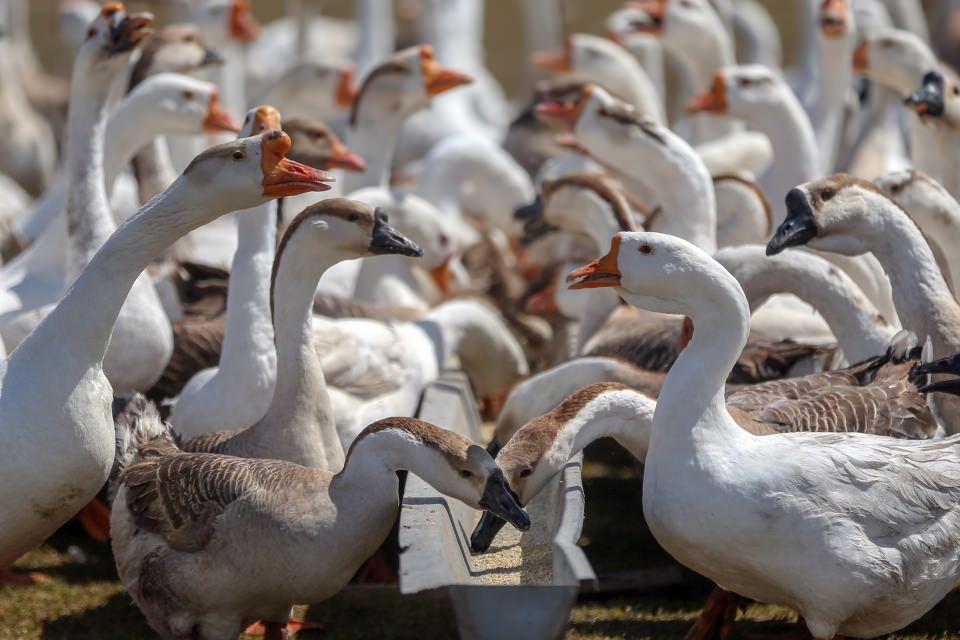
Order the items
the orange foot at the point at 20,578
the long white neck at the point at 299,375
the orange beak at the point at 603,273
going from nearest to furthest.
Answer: the orange beak at the point at 603,273 → the long white neck at the point at 299,375 → the orange foot at the point at 20,578

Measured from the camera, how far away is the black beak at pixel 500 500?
457 centimetres

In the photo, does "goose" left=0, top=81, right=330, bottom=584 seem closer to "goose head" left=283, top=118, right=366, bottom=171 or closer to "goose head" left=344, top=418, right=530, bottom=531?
"goose head" left=344, top=418, right=530, bottom=531

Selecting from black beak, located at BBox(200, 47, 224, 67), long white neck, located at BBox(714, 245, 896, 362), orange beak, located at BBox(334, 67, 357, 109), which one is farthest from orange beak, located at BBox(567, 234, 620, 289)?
orange beak, located at BBox(334, 67, 357, 109)

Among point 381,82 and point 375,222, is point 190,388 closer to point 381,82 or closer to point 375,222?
point 375,222

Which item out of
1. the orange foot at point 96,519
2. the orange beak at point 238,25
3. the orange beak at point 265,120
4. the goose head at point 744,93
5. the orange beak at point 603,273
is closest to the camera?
the orange beak at point 603,273

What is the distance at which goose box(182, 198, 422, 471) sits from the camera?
18.3 ft

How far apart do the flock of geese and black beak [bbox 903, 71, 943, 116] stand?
3 centimetres

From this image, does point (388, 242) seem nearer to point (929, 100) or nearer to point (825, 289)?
point (825, 289)

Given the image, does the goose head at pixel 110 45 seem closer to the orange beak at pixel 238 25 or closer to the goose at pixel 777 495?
the goose at pixel 777 495

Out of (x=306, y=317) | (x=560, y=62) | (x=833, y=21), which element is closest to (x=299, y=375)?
(x=306, y=317)

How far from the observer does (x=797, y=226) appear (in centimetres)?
568

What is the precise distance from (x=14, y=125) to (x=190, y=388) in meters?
9.69

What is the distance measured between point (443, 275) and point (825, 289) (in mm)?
3208

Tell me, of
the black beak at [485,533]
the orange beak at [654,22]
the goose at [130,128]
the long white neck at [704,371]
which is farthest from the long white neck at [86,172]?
the orange beak at [654,22]
